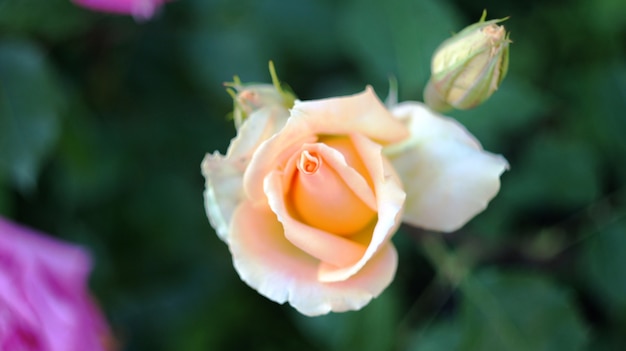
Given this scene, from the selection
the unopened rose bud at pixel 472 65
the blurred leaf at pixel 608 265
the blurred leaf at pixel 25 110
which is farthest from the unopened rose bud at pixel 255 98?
the blurred leaf at pixel 608 265

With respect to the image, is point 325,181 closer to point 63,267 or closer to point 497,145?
point 63,267

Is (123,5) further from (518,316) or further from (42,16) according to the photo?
(518,316)

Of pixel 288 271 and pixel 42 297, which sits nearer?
pixel 288 271

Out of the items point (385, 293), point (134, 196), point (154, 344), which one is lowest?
point (154, 344)

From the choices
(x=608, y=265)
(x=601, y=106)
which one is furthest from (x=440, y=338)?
(x=601, y=106)

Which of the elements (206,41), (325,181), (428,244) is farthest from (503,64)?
(206,41)

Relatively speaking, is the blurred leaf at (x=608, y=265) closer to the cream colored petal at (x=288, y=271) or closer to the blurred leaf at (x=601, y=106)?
the blurred leaf at (x=601, y=106)
